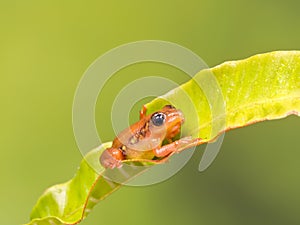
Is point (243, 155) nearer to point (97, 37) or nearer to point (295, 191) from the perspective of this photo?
point (295, 191)

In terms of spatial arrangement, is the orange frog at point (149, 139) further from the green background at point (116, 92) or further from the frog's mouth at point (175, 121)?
the green background at point (116, 92)

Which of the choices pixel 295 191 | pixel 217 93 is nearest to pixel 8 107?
pixel 295 191

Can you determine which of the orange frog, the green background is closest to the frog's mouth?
the orange frog

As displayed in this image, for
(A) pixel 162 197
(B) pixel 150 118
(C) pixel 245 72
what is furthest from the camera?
(A) pixel 162 197

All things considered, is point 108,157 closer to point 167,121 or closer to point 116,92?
point 167,121

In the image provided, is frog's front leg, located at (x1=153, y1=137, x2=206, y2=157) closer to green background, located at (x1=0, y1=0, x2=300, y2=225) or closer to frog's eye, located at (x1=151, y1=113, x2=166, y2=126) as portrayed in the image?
frog's eye, located at (x1=151, y1=113, x2=166, y2=126)

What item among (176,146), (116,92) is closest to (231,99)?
(176,146)
